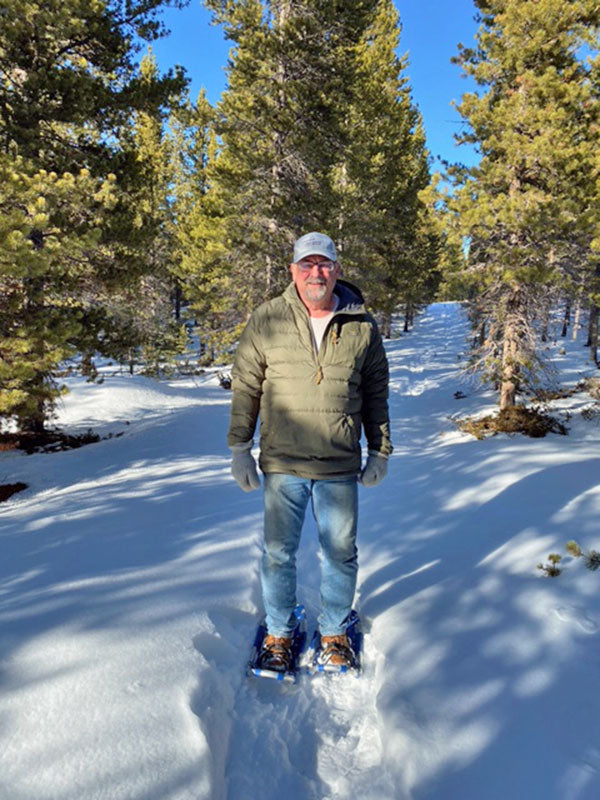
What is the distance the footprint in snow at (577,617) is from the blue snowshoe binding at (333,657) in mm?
1288

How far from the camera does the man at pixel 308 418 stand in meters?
2.50

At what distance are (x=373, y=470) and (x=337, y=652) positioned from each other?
113cm

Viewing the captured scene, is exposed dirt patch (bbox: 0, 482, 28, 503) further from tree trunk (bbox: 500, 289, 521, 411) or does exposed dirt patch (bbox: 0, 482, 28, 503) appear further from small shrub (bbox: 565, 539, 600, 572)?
tree trunk (bbox: 500, 289, 521, 411)

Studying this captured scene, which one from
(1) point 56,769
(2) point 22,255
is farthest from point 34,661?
(2) point 22,255

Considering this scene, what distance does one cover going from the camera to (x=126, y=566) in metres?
3.18

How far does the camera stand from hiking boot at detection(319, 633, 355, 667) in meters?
2.60

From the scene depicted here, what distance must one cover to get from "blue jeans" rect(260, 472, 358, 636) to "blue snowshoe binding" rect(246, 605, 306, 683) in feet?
0.37

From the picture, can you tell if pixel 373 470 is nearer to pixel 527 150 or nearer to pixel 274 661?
pixel 274 661

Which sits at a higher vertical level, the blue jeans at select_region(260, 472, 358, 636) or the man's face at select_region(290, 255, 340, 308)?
the man's face at select_region(290, 255, 340, 308)

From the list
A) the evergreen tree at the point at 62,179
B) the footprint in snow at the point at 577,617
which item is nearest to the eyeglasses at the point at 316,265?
the footprint in snow at the point at 577,617

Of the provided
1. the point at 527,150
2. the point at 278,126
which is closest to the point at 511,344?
the point at 527,150

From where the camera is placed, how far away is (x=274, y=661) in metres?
2.54

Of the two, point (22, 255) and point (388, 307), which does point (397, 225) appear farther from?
point (22, 255)

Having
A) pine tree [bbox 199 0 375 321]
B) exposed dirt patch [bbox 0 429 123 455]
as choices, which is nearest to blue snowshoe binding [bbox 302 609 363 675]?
exposed dirt patch [bbox 0 429 123 455]
